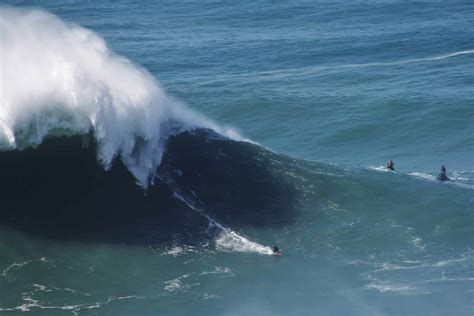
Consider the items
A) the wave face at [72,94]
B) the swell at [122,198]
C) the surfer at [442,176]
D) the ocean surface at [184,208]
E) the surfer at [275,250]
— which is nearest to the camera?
the ocean surface at [184,208]

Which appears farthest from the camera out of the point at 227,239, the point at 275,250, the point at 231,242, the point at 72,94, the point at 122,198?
the point at 122,198

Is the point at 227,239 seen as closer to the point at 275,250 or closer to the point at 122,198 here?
the point at 275,250

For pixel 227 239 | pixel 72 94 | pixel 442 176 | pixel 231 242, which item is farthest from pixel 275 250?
pixel 442 176

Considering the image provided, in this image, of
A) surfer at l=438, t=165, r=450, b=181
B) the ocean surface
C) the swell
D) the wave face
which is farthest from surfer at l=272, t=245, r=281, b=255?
surfer at l=438, t=165, r=450, b=181

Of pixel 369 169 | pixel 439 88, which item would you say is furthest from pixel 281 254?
pixel 439 88

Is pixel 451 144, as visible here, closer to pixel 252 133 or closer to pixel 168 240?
pixel 252 133

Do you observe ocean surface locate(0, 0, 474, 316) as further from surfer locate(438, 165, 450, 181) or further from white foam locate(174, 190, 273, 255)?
surfer locate(438, 165, 450, 181)

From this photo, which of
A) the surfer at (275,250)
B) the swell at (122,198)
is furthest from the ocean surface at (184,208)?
the surfer at (275,250)

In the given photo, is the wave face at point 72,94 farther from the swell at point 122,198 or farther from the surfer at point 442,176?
the surfer at point 442,176

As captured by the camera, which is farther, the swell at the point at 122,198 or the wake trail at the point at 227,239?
the wake trail at the point at 227,239
